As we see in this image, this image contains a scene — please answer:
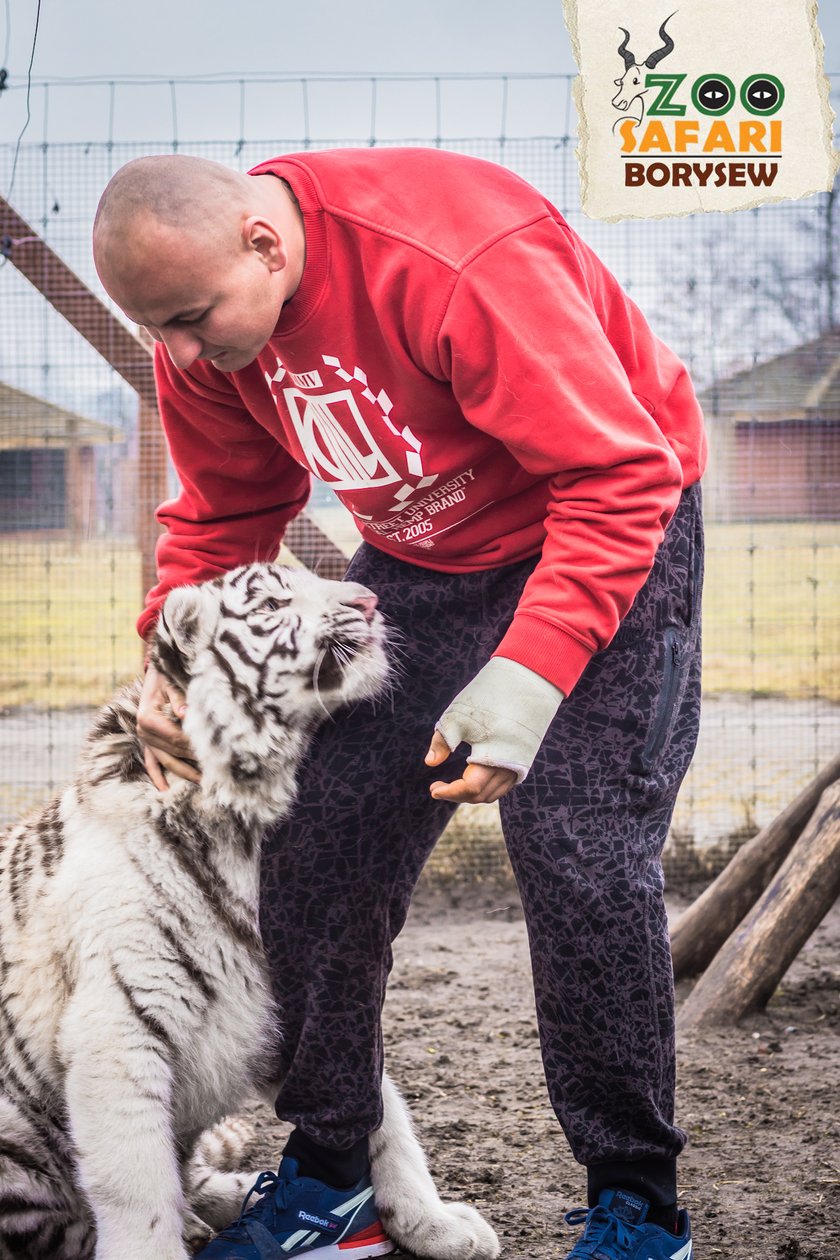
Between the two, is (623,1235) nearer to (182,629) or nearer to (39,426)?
(182,629)

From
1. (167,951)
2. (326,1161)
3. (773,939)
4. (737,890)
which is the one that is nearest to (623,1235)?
(326,1161)

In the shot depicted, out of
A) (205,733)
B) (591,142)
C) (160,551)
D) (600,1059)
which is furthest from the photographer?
(591,142)

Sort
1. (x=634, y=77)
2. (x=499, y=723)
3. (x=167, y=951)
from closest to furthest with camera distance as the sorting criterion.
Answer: (x=499, y=723), (x=167, y=951), (x=634, y=77)

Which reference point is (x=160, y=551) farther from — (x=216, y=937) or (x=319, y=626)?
(x=216, y=937)

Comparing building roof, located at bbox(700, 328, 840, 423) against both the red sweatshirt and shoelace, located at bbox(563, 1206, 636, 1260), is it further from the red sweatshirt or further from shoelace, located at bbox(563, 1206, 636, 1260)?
shoelace, located at bbox(563, 1206, 636, 1260)

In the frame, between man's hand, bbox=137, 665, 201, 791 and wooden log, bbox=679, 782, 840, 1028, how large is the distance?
198cm

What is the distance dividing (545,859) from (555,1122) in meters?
1.32

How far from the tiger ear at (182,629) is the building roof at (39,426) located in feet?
11.0

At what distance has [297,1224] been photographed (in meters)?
2.30

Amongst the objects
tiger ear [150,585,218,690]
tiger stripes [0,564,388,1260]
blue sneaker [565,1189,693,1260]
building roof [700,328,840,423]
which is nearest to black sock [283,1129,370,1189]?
tiger stripes [0,564,388,1260]

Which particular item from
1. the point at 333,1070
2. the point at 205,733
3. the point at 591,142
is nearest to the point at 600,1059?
the point at 333,1070

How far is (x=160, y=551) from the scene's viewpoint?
273 cm

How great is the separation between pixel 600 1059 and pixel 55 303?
383 centimetres

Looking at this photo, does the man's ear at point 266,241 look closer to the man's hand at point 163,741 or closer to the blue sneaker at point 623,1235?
the man's hand at point 163,741
